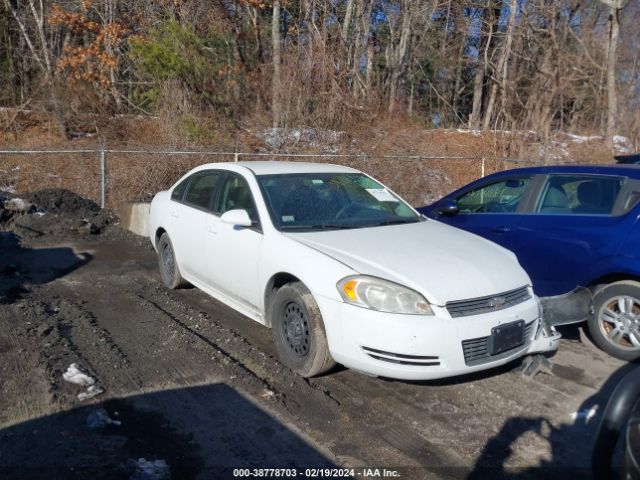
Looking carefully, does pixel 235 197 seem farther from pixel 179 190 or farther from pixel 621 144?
pixel 621 144

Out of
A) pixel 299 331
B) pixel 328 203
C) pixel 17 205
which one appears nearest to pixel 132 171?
pixel 17 205

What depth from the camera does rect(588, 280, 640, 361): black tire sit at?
18.0 ft

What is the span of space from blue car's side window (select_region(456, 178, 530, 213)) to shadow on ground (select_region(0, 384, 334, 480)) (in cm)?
361

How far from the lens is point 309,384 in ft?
15.8

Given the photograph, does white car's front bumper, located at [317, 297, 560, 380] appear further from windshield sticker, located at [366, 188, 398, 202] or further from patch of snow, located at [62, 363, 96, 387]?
windshield sticker, located at [366, 188, 398, 202]

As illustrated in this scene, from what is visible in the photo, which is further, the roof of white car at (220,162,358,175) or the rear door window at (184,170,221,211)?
the rear door window at (184,170,221,211)

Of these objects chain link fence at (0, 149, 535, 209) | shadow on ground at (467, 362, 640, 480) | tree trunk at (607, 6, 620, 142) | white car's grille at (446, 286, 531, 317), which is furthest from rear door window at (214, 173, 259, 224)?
tree trunk at (607, 6, 620, 142)

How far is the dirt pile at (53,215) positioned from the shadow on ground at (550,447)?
8637 mm

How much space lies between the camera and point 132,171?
1332 cm

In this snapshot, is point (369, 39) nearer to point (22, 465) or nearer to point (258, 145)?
point (258, 145)

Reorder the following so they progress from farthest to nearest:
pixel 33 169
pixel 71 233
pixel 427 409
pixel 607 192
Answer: pixel 33 169 → pixel 71 233 → pixel 607 192 → pixel 427 409

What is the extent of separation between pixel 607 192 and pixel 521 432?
2.74m

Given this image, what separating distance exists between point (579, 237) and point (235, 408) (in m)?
3.45

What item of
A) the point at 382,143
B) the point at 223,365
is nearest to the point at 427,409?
the point at 223,365
